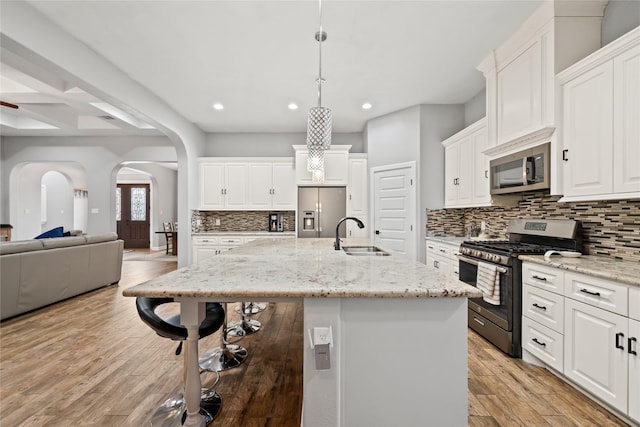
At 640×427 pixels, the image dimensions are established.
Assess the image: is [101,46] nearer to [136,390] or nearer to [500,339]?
[136,390]

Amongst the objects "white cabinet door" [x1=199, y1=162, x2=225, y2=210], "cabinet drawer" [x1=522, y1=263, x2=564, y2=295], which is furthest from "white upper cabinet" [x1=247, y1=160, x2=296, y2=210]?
"cabinet drawer" [x1=522, y1=263, x2=564, y2=295]

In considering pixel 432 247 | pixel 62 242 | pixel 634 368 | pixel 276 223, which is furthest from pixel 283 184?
pixel 634 368

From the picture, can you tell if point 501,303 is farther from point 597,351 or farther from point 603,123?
point 603,123

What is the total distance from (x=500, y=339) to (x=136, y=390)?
2.77 metres

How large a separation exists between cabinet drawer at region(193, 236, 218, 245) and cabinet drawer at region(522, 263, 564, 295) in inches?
182

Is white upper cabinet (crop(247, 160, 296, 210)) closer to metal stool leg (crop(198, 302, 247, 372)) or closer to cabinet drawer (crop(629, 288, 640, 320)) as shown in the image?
metal stool leg (crop(198, 302, 247, 372))

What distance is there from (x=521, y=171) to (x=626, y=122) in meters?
0.82

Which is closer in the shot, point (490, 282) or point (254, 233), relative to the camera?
point (490, 282)

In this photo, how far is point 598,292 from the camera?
166 centimetres

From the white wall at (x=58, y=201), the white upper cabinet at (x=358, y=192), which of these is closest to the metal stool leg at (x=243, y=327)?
the white upper cabinet at (x=358, y=192)

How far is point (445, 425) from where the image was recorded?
44.6 inches

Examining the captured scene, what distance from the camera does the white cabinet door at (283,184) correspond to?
18.0 feet

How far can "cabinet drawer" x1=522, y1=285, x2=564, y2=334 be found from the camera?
1926 millimetres

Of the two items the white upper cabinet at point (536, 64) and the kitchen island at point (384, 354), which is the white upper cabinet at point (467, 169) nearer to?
the white upper cabinet at point (536, 64)
